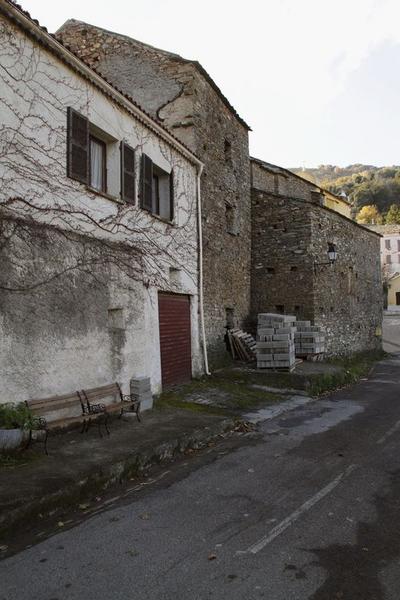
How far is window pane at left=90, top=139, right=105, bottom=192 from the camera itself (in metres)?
9.16

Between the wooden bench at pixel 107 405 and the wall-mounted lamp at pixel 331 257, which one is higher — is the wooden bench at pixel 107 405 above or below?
below

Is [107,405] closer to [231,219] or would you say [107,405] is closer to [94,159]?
[94,159]

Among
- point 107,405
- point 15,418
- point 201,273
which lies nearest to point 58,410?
point 107,405

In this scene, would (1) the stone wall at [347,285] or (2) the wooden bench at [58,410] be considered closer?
(2) the wooden bench at [58,410]

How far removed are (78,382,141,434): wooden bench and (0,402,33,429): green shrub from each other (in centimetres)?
139

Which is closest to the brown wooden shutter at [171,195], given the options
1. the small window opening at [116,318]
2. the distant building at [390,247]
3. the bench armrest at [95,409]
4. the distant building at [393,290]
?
the small window opening at [116,318]

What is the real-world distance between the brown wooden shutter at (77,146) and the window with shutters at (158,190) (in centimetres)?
220

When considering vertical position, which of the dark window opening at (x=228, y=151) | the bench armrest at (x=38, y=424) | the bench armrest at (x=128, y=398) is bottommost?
the bench armrest at (x=128, y=398)

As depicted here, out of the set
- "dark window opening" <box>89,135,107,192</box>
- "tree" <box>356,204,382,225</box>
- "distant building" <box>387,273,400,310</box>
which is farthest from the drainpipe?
"tree" <box>356,204,382,225</box>

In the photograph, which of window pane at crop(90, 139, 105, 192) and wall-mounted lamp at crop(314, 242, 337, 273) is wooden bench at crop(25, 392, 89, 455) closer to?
window pane at crop(90, 139, 105, 192)

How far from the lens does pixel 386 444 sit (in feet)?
24.6

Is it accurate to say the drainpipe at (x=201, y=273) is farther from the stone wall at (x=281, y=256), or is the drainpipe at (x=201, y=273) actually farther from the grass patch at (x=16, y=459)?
the grass patch at (x=16, y=459)

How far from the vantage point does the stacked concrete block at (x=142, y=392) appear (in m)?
9.19

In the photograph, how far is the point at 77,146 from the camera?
8.43 m
